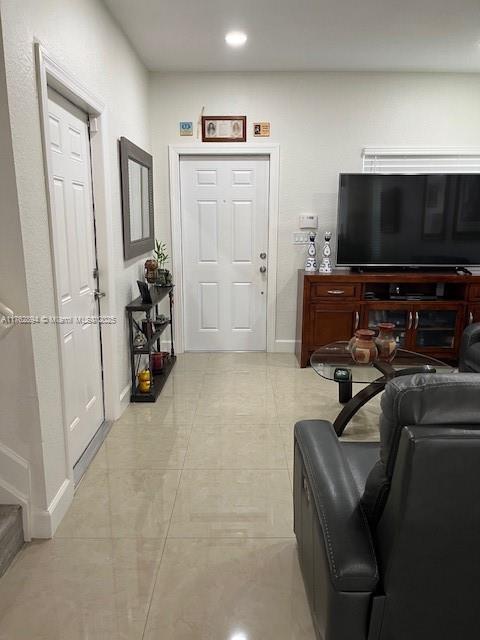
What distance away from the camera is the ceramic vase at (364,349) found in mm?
2775

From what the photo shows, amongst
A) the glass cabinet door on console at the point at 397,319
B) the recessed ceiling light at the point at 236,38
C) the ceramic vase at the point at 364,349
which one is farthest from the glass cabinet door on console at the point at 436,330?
the recessed ceiling light at the point at 236,38

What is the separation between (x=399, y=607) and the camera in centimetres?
121

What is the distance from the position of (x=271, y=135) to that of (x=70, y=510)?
3.64 metres

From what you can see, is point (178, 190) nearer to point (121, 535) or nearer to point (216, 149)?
point (216, 149)

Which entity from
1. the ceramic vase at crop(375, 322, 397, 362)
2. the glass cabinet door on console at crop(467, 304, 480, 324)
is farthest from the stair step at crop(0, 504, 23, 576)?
the glass cabinet door on console at crop(467, 304, 480, 324)

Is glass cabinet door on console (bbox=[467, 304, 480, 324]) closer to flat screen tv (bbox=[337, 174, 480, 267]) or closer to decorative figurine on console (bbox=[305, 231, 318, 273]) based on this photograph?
flat screen tv (bbox=[337, 174, 480, 267])

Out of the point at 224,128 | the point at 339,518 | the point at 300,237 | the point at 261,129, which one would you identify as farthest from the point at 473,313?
the point at 339,518

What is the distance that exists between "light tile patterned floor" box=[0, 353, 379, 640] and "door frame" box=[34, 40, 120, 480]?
9.9 inches

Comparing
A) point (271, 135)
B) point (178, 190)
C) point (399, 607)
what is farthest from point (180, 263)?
point (399, 607)

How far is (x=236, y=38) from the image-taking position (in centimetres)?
347

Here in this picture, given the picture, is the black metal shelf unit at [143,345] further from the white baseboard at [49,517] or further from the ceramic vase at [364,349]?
the ceramic vase at [364,349]

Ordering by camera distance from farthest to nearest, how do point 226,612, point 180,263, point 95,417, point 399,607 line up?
point 180,263
point 95,417
point 226,612
point 399,607

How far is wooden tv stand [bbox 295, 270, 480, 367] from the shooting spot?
4188mm

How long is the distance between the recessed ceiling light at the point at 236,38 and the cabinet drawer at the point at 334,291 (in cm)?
203
